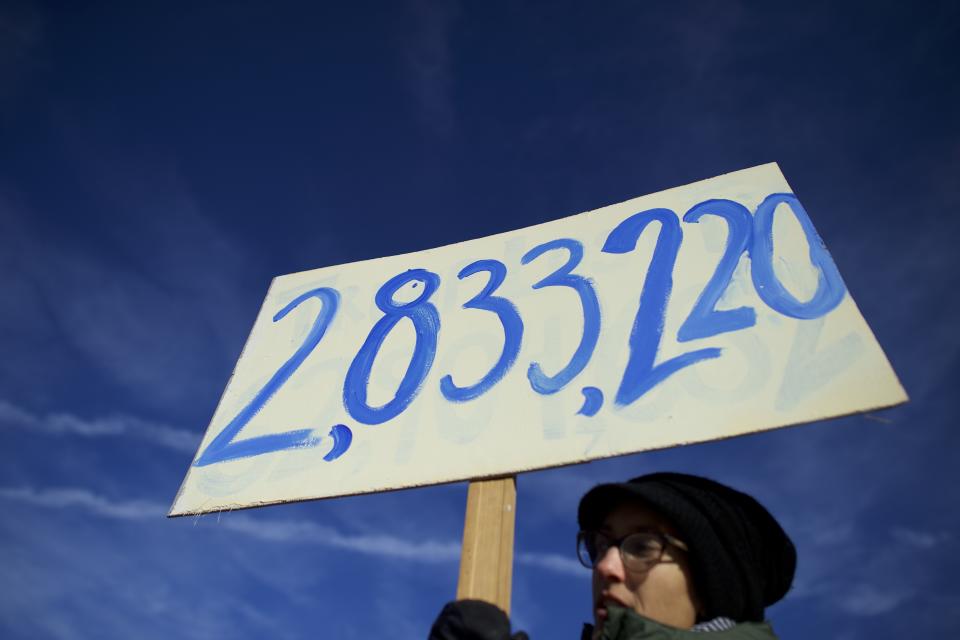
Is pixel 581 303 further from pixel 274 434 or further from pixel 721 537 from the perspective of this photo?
pixel 274 434

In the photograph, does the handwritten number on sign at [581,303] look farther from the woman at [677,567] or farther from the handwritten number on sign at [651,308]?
the woman at [677,567]

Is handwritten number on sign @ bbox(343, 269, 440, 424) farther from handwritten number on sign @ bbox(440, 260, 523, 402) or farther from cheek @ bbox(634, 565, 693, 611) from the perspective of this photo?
cheek @ bbox(634, 565, 693, 611)

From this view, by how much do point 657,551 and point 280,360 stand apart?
1421 millimetres

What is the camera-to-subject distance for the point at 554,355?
173 cm

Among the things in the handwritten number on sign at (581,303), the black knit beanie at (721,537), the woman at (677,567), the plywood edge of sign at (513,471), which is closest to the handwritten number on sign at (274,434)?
the plywood edge of sign at (513,471)

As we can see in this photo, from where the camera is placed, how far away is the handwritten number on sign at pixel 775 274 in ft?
5.11

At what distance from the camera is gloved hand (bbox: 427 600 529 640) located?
3.90 feet

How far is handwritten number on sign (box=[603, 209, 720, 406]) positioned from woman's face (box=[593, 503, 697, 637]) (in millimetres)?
288

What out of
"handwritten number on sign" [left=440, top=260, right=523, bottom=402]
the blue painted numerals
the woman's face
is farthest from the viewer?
"handwritten number on sign" [left=440, top=260, right=523, bottom=402]

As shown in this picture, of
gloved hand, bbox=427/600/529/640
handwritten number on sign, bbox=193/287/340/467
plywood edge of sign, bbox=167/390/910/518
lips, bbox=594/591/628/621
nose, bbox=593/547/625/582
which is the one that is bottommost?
gloved hand, bbox=427/600/529/640

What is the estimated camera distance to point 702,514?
1352 millimetres

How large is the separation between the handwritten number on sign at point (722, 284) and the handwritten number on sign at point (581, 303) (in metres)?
0.25

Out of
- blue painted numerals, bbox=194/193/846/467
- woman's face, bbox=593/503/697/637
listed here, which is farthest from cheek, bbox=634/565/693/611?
blue painted numerals, bbox=194/193/846/467

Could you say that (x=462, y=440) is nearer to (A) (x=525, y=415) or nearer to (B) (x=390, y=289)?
(A) (x=525, y=415)
